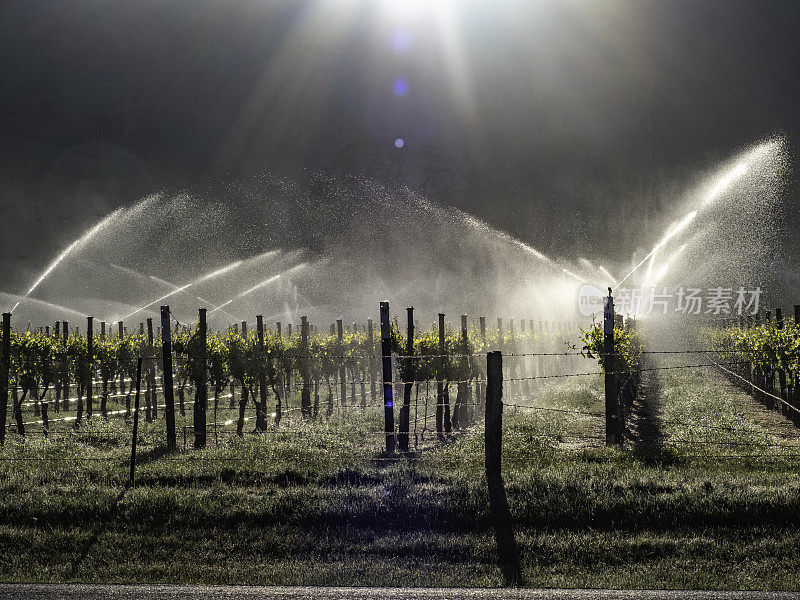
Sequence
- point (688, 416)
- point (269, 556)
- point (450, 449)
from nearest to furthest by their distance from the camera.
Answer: point (269, 556)
point (450, 449)
point (688, 416)

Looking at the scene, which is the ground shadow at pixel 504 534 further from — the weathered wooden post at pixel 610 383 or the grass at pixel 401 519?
the weathered wooden post at pixel 610 383

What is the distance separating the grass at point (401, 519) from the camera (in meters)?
7.84

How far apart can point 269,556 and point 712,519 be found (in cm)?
523

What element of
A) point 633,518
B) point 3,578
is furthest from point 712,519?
point 3,578

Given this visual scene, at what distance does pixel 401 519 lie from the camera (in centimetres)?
940

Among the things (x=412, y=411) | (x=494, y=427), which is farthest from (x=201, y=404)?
(x=412, y=411)

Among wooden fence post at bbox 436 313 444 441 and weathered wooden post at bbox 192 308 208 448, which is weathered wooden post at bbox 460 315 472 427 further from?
weathered wooden post at bbox 192 308 208 448

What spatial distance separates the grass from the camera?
784cm

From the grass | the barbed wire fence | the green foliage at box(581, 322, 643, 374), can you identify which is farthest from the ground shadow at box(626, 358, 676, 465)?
the green foliage at box(581, 322, 643, 374)

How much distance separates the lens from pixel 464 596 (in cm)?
707

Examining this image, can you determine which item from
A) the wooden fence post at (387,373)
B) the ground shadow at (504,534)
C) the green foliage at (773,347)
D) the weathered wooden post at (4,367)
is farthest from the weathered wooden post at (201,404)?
the green foliage at (773,347)

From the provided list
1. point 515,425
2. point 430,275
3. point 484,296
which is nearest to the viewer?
point 515,425

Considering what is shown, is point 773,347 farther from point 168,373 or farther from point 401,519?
point 401,519

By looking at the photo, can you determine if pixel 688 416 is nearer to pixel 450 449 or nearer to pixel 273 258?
pixel 450 449
